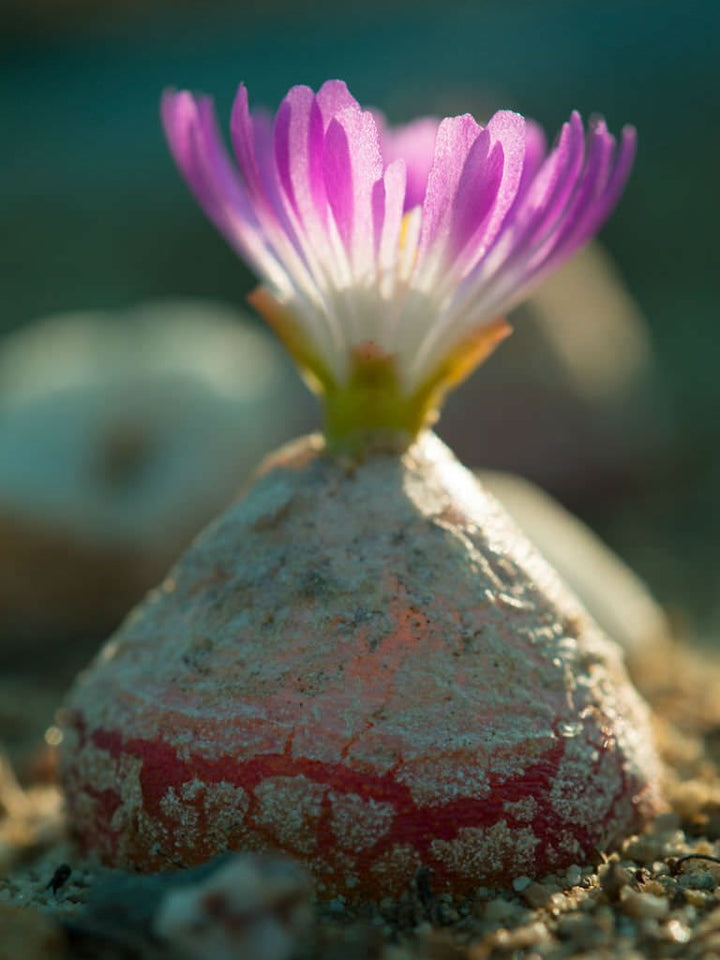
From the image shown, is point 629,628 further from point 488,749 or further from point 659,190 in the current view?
point 659,190

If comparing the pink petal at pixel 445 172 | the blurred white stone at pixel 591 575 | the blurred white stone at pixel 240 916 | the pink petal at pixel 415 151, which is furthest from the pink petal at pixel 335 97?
the blurred white stone at pixel 591 575

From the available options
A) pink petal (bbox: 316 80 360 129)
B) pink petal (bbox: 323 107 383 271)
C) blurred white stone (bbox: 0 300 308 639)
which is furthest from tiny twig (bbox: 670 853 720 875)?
blurred white stone (bbox: 0 300 308 639)

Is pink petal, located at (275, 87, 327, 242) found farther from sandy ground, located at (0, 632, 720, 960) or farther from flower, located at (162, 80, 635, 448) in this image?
sandy ground, located at (0, 632, 720, 960)

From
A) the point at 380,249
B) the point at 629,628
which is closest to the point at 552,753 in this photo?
the point at 380,249

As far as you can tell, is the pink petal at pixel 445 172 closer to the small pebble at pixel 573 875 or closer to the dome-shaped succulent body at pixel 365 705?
the dome-shaped succulent body at pixel 365 705

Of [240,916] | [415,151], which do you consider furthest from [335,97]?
[240,916]

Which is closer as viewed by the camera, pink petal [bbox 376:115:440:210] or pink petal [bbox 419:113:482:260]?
pink petal [bbox 419:113:482:260]
